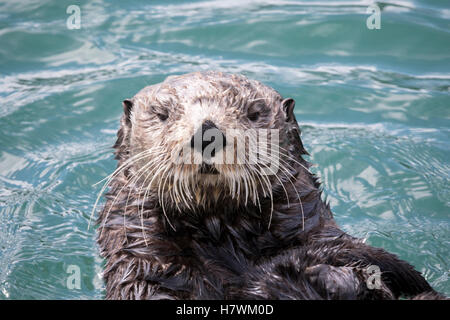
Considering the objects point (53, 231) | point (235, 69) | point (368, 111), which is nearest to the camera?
point (53, 231)

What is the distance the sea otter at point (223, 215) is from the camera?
3602 mm

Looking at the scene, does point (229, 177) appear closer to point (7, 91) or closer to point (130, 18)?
point (7, 91)

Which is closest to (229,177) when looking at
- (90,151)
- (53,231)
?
(53,231)

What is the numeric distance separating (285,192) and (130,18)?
544 centimetres

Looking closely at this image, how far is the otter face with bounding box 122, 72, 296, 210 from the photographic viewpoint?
11.5ft

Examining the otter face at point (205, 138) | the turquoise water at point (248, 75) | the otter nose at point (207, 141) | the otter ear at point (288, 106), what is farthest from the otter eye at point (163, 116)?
the turquoise water at point (248, 75)

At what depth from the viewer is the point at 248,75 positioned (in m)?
7.73

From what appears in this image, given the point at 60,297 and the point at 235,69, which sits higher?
the point at 235,69

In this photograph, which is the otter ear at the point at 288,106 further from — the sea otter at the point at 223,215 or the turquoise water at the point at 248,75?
the turquoise water at the point at 248,75

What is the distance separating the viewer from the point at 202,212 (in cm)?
387

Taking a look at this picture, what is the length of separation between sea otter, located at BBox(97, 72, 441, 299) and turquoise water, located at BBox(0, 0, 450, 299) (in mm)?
963

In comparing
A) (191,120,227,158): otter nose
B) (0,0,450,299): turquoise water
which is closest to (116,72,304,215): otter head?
(191,120,227,158): otter nose

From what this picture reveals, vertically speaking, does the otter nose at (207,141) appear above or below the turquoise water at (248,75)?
below

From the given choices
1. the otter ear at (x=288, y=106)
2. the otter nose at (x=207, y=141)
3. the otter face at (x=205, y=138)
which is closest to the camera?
the otter nose at (x=207, y=141)
